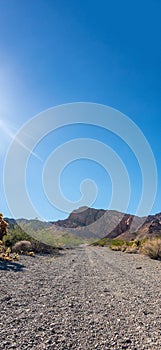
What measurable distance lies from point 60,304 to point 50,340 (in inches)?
96.1

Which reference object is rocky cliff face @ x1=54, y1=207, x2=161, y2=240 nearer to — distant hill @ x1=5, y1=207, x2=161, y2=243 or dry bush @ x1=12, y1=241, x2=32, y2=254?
distant hill @ x1=5, y1=207, x2=161, y2=243

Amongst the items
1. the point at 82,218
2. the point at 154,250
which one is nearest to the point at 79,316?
the point at 154,250

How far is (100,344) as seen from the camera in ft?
14.7

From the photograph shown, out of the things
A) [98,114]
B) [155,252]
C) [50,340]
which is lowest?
[50,340]

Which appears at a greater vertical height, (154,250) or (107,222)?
(107,222)

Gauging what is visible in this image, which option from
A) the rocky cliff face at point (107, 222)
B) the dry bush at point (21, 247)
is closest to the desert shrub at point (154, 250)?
the dry bush at point (21, 247)

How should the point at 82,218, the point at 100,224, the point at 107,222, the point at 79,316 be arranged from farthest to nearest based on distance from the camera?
the point at 82,218
the point at 100,224
the point at 107,222
the point at 79,316

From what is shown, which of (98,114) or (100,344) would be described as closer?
(100,344)

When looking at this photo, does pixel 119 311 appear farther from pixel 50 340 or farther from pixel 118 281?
pixel 118 281

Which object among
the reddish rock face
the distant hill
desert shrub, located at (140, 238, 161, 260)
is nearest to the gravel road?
desert shrub, located at (140, 238, 161, 260)

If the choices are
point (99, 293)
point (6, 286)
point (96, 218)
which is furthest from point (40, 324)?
point (96, 218)

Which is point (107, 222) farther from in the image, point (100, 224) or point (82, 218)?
point (82, 218)

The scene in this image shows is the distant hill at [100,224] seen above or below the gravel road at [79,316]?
above

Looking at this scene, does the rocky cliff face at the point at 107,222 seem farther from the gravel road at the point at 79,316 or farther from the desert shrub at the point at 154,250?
the gravel road at the point at 79,316
